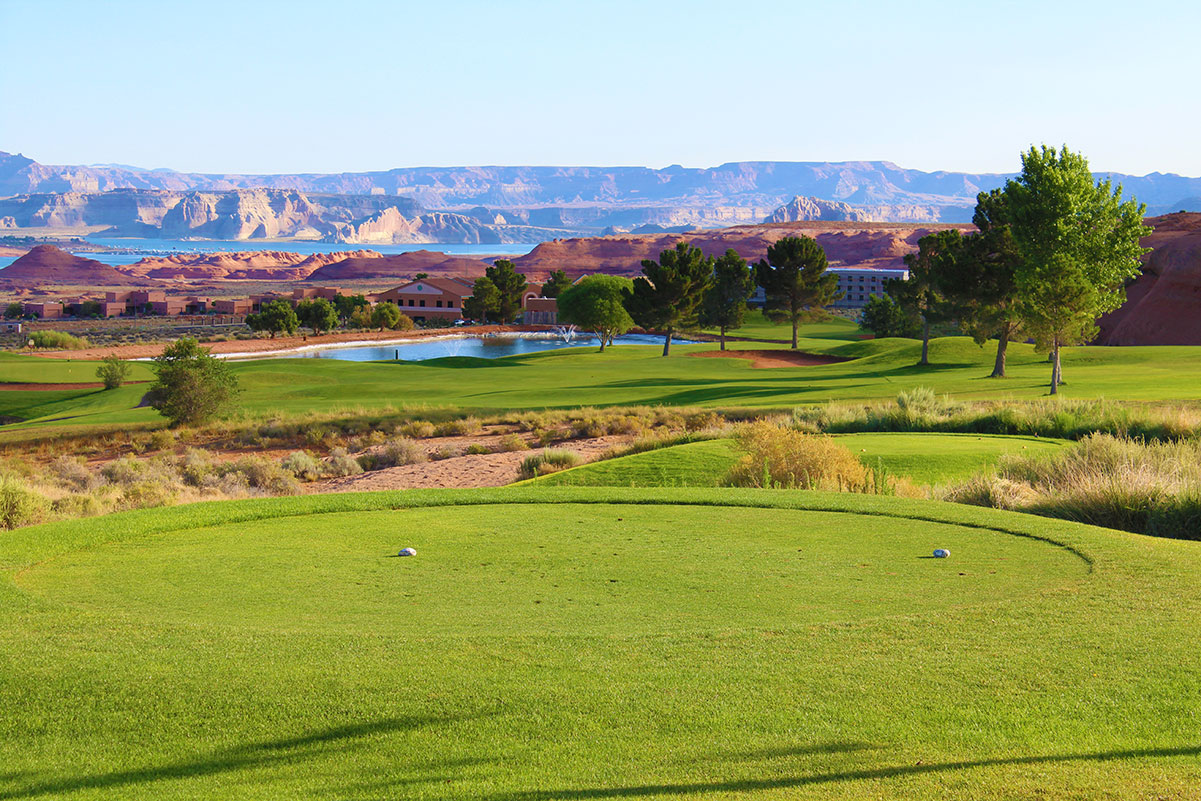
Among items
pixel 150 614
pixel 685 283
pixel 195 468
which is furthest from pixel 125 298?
pixel 150 614

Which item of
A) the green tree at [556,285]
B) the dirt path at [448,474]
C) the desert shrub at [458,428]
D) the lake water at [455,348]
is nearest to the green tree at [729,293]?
the lake water at [455,348]

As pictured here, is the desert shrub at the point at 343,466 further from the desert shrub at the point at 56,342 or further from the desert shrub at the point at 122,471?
the desert shrub at the point at 56,342

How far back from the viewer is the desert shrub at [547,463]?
21.0 metres

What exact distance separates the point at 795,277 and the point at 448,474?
46.0m

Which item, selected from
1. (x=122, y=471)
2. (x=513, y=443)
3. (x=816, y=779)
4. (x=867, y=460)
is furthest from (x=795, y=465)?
(x=122, y=471)

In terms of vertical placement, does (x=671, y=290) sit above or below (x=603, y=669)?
above

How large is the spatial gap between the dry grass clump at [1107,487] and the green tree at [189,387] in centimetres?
2598

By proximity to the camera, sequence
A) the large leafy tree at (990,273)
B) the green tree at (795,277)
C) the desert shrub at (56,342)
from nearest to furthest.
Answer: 1. the large leafy tree at (990,273)
2. the green tree at (795,277)
3. the desert shrub at (56,342)

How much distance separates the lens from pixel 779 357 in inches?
2324

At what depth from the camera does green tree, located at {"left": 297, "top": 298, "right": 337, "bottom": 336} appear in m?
97.2

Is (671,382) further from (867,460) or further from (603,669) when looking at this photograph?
(603,669)

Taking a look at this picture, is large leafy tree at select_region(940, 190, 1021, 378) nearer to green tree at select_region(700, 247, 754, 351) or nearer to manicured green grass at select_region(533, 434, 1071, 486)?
manicured green grass at select_region(533, 434, 1071, 486)

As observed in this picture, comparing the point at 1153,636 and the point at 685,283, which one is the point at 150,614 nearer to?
the point at 1153,636

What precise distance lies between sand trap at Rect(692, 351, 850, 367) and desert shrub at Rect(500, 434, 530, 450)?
95.7 feet
